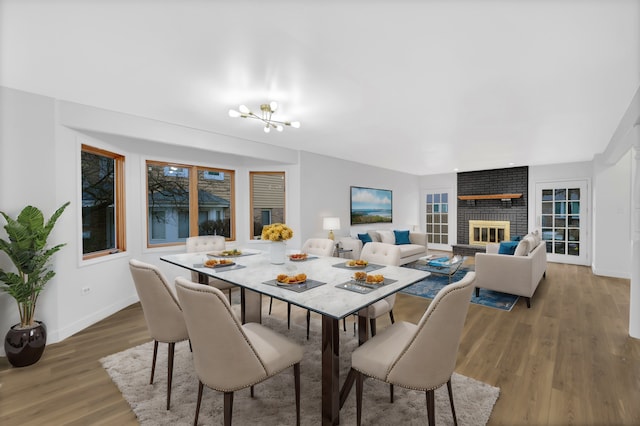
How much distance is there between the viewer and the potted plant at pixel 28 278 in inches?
93.4

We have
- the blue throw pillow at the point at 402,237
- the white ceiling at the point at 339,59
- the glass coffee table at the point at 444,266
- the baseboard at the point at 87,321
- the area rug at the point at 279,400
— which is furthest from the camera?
the blue throw pillow at the point at 402,237

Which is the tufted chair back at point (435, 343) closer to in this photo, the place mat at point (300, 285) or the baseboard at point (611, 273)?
the place mat at point (300, 285)

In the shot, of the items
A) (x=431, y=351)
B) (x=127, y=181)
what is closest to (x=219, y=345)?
(x=431, y=351)

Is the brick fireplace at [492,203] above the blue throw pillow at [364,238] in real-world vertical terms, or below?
above

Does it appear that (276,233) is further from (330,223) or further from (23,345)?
(330,223)

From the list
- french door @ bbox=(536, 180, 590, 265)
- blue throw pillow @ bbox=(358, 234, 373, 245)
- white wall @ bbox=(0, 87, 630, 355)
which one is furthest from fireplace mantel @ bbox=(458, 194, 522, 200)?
blue throw pillow @ bbox=(358, 234, 373, 245)

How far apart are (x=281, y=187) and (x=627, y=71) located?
4.57 metres

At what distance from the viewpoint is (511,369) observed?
2350 mm

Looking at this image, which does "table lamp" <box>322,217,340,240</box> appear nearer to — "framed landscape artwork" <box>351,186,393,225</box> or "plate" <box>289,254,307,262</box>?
"framed landscape artwork" <box>351,186,393,225</box>

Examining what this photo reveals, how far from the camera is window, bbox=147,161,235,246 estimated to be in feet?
14.3

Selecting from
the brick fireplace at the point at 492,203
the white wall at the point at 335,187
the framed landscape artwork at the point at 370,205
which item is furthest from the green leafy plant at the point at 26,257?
the brick fireplace at the point at 492,203

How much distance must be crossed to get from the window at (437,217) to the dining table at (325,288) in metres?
6.87

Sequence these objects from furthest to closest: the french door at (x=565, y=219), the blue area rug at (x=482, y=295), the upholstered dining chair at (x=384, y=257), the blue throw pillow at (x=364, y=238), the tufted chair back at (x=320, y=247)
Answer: the french door at (x=565, y=219)
the blue throw pillow at (x=364, y=238)
the blue area rug at (x=482, y=295)
the tufted chair back at (x=320, y=247)
the upholstered dining chair at (x=384, y=257)

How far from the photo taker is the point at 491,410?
187cm
